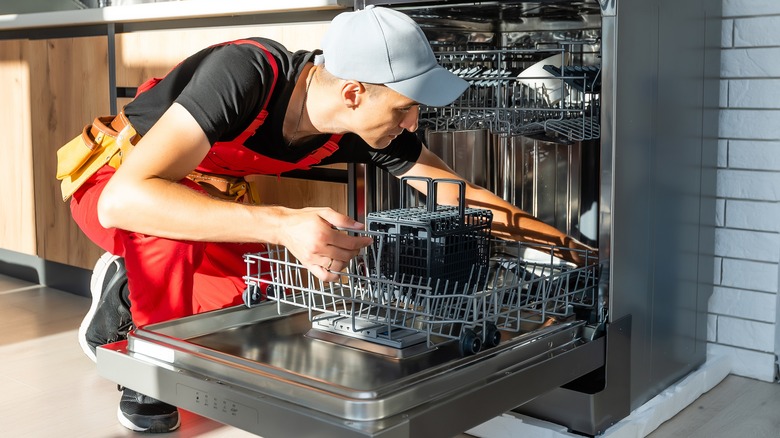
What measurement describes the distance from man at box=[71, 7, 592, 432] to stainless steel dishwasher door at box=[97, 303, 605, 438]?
0.15 m

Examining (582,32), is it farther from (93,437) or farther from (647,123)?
(93,437)

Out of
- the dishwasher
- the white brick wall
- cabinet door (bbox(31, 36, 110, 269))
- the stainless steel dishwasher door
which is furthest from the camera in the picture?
cabinet door (bbox(31, 36, 110, 269))

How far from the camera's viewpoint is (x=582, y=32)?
195 cm

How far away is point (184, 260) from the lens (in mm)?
1853

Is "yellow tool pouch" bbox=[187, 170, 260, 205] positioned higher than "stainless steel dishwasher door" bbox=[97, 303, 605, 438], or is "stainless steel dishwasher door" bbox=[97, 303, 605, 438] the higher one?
"yellow tool pouch" bbox=[187, 170, 260, 205]

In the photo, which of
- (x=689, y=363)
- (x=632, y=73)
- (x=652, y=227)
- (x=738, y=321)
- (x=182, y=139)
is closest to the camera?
(x=182, y=139)

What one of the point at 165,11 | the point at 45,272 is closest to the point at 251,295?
the point at 165,11

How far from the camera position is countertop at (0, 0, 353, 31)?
2100 millimetres

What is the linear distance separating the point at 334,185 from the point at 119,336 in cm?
62

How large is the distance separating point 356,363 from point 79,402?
1056 mm

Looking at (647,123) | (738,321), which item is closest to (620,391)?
(647,123)

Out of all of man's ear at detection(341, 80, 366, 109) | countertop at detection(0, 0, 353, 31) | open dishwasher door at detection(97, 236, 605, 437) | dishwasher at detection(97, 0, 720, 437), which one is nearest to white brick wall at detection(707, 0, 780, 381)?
dishwasher at detection(97, 0, 720, 437)

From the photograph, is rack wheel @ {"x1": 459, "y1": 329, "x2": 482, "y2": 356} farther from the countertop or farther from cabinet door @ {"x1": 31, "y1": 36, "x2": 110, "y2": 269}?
cabinet door @ {"x1": 31, "y1": 36, "x2": 110, "y2": 269}

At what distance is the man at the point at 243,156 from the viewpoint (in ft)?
4.61
